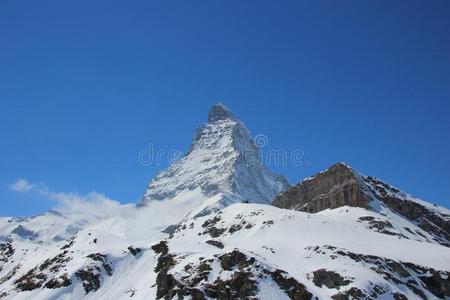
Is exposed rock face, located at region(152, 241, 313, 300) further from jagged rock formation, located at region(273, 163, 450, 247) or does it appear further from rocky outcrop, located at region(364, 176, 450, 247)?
rocky outcrop, located at region(364, 176, 450, 247)

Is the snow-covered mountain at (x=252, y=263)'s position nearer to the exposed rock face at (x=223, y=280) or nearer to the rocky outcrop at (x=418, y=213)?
the exposed rock face at (x=223, y=280)

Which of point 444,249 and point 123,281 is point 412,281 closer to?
point 444,249

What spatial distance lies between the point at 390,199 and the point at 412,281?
85024 millimetres

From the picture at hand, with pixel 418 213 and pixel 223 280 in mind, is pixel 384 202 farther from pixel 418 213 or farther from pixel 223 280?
pixel 223 280

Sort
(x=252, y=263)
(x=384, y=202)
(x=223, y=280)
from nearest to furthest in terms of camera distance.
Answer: (x=223, y=280), (x=252, y=263), (x=384, y=202)

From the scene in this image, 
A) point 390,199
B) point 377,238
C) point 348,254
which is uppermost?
point 390,199

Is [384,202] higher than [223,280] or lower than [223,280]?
higher

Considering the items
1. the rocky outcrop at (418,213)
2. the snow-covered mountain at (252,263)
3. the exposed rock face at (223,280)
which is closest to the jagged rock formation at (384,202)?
the rocky outcrop at (418,213)

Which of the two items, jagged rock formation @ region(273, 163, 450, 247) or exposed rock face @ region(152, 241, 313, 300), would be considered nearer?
exposed rock face @ region(152, 241, 313, 300)

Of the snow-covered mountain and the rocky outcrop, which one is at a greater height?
the rocky outcrop

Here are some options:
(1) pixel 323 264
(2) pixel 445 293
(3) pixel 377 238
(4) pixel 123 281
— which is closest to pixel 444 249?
(3) pixel 377 238

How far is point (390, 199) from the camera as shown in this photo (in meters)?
186

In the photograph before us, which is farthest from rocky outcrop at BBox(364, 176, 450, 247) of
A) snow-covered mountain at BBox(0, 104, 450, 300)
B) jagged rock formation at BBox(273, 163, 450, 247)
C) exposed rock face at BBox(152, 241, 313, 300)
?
exposed rock face at BBox(152, 241, 313, 300)

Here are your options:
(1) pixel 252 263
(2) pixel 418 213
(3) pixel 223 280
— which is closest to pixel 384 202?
(2) pixel 418 213
